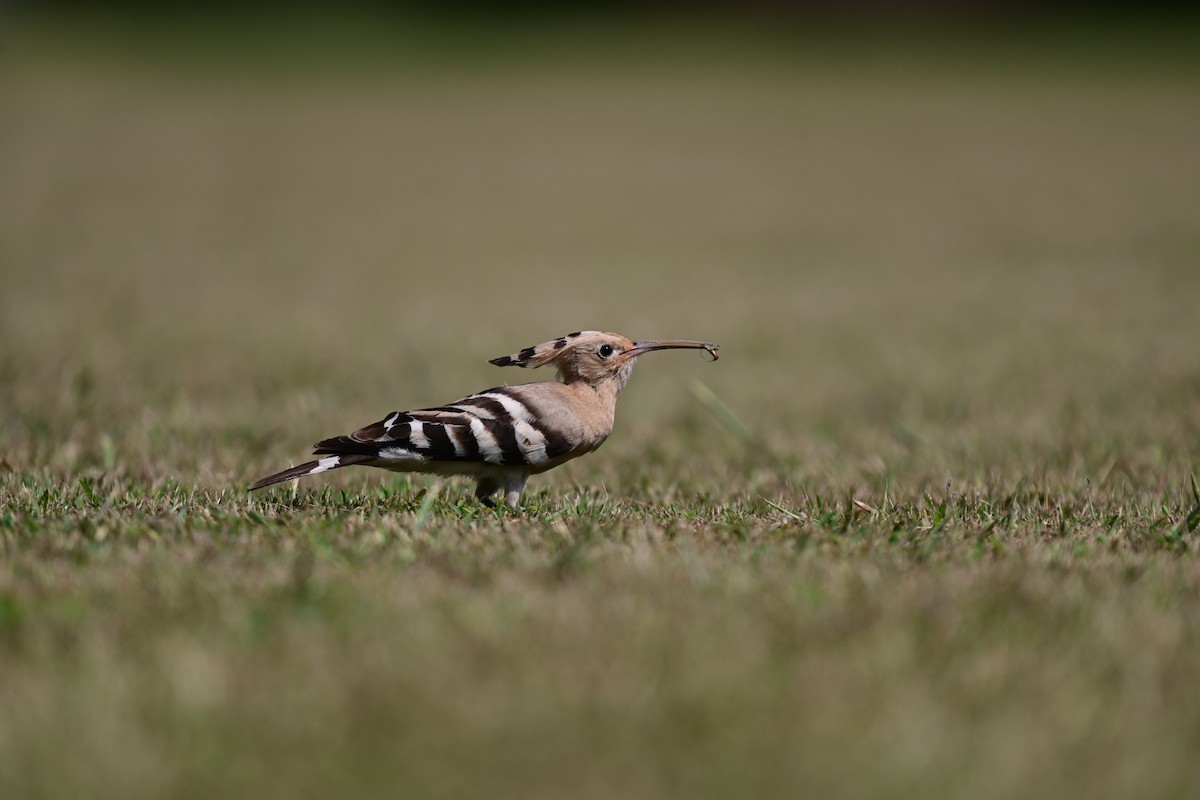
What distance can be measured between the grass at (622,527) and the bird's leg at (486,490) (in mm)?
98

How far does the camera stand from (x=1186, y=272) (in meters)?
13.4

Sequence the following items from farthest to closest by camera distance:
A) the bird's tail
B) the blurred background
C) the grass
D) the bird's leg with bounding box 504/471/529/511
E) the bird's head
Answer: the blurred background, the bird's head, the bird's leg with bounding box 504/471/529/511, the bird's tail, the grass

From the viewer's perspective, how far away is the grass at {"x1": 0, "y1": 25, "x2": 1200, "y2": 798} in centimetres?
248

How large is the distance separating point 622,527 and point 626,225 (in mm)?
15257

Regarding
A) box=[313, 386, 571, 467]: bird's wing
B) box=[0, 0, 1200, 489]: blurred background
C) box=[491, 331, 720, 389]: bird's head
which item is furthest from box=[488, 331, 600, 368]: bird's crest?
box=[0, 0, 1200, 489]: blurred background

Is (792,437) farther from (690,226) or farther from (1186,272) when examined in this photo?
(690,226)

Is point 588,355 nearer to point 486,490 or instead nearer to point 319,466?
point 486,490

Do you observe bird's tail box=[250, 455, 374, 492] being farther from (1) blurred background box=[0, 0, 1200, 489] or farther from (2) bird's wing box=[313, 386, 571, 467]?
(1) blurred background box=[0, 0, 1200, 489]

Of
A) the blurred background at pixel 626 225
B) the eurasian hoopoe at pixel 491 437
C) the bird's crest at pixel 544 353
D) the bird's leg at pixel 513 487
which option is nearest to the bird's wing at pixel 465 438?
the eurasian hoopoe at pixel 491 437

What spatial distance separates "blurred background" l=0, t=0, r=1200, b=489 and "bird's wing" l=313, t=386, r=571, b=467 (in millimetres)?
911

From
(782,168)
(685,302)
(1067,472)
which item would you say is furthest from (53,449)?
(782,168)

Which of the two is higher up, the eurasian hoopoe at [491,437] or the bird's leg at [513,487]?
the eurasian hoopoe at [491,437]

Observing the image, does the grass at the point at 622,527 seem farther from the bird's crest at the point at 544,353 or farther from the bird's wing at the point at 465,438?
the bird's crest at the point at 544,353

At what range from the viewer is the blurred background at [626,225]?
6.95 m
